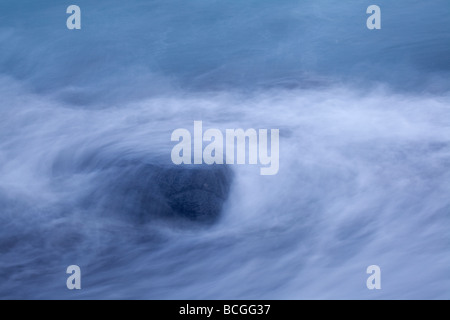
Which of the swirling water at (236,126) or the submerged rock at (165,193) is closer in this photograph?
the swirling water at (236,126)

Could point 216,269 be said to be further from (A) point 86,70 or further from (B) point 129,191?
(A) point 86,70

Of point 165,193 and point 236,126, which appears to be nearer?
point 165,193

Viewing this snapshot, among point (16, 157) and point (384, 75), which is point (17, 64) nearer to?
point (16, 157)

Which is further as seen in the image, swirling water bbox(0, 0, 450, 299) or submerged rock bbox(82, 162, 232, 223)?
submerged rock bbox(82, 162, 232, 223)

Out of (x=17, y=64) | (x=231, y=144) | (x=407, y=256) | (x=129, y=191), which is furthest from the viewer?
(x=17, y=64)

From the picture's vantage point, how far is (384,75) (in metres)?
9.30

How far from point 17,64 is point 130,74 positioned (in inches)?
74.3

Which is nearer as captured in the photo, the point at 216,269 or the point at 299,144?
the point at 216,269

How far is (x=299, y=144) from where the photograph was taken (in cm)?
796

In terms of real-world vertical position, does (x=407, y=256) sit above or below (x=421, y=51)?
below

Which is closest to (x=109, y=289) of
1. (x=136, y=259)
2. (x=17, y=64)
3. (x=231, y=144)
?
(x=136, y=259)

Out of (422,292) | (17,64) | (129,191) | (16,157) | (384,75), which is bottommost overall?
(422,292)

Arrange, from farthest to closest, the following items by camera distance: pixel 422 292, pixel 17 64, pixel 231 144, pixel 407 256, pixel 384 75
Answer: pixel 17 64, pixel 384 75, pixel 231 144, pixel 407 256, pixel 422 292

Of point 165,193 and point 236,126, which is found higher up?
point 236,126
